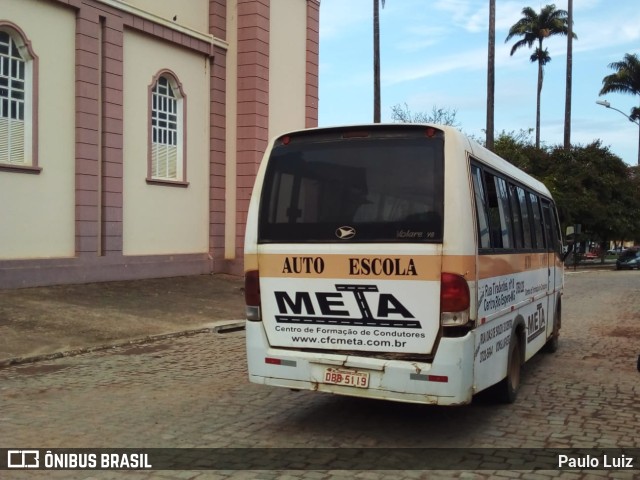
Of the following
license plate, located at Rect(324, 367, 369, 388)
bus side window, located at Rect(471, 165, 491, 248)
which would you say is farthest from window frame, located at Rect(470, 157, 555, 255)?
license plate, located at Rect(324, 367, 369, 388)

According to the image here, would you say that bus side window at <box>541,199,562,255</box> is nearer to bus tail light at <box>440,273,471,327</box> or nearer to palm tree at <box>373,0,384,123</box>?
bus tail light at <box>440,273,471,327</box>

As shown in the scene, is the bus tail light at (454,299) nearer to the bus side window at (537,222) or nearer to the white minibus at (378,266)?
the white minibus at (378,266)

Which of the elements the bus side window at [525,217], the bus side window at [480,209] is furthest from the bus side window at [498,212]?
the bus side window at [525,217]

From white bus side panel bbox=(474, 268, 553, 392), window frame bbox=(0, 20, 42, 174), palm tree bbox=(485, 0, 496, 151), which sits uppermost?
palm tree bbox=(485, 0, 496, 151)

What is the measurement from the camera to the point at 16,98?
48.9ft

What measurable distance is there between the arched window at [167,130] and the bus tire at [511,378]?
13.2 meters

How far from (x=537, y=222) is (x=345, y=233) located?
155 inches

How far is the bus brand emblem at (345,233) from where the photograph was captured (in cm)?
571

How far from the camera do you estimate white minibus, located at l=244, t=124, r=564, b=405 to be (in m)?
5.34

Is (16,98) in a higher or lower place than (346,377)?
higher

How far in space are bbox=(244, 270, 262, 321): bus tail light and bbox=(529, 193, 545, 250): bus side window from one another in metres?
3.93

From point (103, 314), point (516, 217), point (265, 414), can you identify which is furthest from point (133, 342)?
point (516, 217)

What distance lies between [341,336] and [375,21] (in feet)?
84.8

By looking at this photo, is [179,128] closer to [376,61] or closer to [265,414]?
[376,61]
